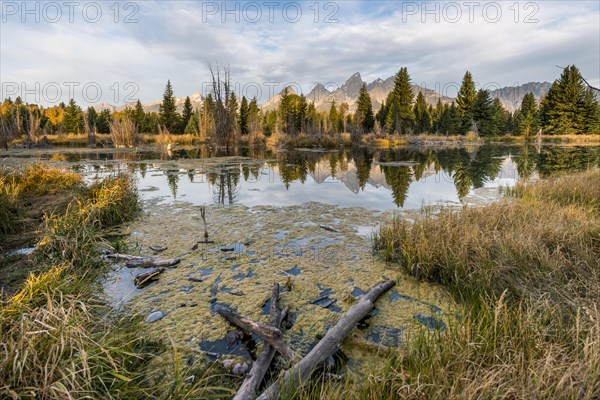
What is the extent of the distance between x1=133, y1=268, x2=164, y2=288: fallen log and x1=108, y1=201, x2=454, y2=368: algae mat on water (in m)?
0.11

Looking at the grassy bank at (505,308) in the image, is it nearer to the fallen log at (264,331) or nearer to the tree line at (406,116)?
the fallen log at (264,331)

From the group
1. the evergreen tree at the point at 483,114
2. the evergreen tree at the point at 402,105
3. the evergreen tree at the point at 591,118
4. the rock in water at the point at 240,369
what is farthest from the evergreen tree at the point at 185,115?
the evergreen tree at the point at 591,118

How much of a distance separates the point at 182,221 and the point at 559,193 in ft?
25.8

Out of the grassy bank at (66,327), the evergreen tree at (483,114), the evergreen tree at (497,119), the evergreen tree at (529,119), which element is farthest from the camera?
the evergreen tree at (497,119)

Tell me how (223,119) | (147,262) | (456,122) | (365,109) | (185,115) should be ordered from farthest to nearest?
(185,115) < (365,109) < (456,122) < (223,119) < (147,262)

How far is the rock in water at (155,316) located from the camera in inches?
125

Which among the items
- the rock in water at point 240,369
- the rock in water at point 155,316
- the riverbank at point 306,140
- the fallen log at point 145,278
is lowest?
the rock in water at point 240,369

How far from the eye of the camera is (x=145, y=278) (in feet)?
13.3

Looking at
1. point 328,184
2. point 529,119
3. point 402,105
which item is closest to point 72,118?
point 402,105

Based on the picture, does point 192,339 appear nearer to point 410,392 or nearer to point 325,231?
point 410,392

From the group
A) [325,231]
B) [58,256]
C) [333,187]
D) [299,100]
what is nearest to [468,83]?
[299,100]

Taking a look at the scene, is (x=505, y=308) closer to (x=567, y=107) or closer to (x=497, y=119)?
(x=567, y=107)

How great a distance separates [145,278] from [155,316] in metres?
0.96

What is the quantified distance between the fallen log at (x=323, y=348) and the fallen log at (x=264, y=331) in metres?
0.20
